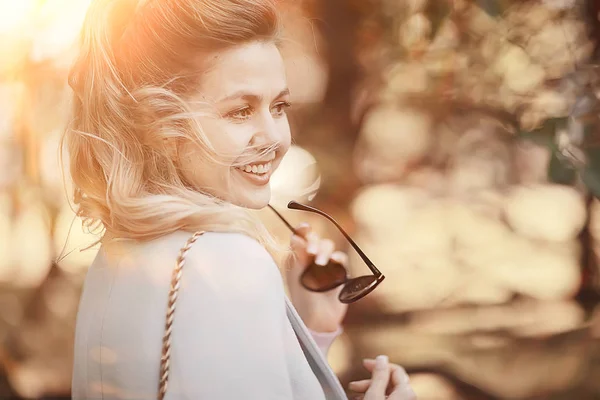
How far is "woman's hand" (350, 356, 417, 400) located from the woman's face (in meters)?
0.34

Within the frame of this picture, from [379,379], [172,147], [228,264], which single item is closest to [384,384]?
[379,379]

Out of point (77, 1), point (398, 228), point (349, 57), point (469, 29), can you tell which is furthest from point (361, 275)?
point (77, 1)

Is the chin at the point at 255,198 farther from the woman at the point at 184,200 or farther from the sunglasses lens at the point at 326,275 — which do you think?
the sunglasses lens at the point at 326,275

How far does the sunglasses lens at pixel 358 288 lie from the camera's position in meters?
1.01

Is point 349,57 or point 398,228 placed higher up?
point 349,57

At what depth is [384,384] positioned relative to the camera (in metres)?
1.01

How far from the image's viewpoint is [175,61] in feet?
2.73

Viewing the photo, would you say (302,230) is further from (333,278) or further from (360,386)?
(360,386)

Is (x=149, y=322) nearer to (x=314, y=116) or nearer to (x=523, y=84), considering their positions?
(x=314, y=116)

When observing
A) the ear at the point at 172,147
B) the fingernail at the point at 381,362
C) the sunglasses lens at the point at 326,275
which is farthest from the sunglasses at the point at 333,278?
the ear at the point at 172,147

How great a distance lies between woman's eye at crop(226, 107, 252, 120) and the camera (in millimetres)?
860

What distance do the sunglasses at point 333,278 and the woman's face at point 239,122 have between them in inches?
5.6

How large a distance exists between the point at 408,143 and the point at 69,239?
589mm

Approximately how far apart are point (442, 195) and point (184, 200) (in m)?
0.52
